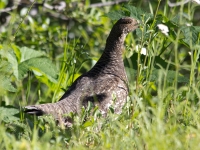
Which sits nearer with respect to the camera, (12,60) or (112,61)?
(12,60)

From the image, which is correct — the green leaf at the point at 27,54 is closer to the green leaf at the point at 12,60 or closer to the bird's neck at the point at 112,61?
the green leaf at the point at 12,60

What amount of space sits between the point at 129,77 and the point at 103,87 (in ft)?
1.80

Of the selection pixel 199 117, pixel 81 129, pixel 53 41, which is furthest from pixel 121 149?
pixel 53 41

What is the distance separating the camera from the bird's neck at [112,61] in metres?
6.18

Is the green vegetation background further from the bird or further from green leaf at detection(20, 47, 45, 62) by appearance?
the bird

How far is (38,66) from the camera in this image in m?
5.66

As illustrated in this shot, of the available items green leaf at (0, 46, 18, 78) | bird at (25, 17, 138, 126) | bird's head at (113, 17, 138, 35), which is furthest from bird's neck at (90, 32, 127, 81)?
green leaf at (0, 46, 18, 78)

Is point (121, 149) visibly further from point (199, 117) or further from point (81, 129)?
point (199, 117)

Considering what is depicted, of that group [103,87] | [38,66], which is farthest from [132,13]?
[38,66]

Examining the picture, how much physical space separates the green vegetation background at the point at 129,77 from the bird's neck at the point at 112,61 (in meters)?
0.11

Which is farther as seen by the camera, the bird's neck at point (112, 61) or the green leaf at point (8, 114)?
the bird's neck at point (112, 61)

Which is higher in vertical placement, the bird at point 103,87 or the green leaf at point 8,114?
the bird at point 103,87

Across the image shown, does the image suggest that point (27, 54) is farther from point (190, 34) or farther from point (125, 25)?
point (190, 34)

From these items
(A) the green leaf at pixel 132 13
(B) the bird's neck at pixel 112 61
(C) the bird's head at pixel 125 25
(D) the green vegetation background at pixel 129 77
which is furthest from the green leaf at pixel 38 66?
(C) the bird's head at pixel 125 25
